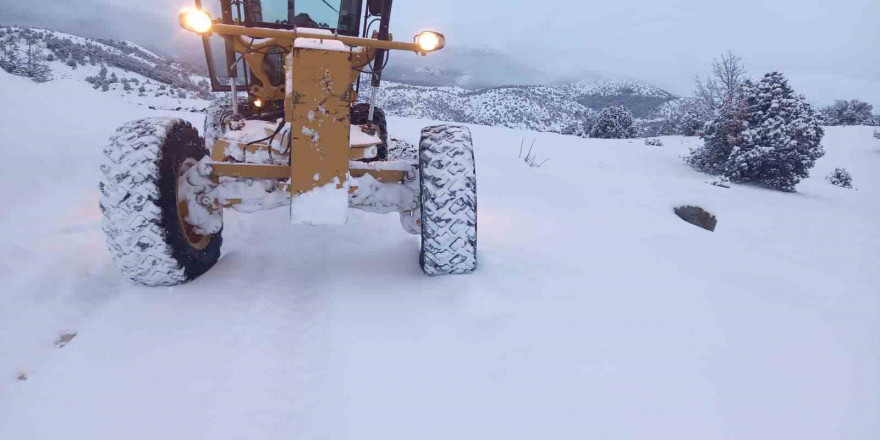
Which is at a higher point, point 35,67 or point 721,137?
point 35,67

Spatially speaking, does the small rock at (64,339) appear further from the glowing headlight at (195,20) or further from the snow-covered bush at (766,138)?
the snow-covered bush at (766,138)

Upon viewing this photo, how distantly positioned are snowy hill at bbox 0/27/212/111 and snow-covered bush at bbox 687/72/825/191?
14199mm

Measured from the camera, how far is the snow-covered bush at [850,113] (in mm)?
28875

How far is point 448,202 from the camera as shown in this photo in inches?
121

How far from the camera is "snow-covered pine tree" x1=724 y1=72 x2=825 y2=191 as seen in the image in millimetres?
11102

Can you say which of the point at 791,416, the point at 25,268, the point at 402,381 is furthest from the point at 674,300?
the point at 25,268

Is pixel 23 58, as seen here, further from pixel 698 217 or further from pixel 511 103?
pixel 511 103

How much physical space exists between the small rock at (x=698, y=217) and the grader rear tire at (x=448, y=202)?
4.45 meters

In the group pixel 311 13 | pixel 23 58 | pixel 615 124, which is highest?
pixel 311 13

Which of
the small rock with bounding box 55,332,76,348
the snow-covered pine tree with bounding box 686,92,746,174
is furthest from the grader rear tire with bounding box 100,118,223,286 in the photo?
the snow-covered pine tree with bounding box 686,92,746,174

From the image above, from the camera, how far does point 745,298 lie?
3143mm

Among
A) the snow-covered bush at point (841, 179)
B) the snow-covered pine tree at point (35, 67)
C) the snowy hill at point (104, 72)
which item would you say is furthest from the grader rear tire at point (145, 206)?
the snow-covered bush at point (841, 179)

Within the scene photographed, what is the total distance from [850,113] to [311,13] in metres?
37.8

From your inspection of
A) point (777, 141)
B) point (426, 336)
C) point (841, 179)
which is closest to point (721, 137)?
point (777, 141)
